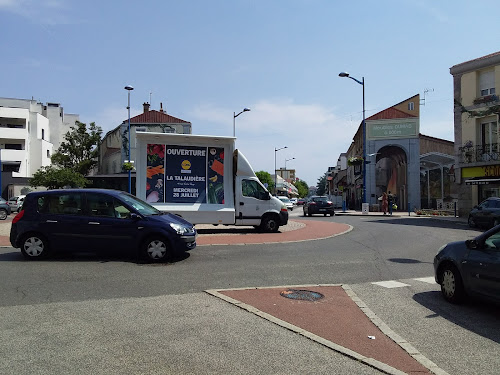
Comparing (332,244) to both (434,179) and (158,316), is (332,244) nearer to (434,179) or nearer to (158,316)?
(158,316)

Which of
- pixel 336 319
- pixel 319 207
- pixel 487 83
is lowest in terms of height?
pixel 336 319

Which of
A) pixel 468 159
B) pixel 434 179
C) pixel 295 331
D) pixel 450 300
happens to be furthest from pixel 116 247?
pixel 434 179

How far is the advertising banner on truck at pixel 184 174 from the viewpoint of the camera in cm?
1493

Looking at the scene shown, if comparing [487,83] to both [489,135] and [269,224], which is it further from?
[269,224]

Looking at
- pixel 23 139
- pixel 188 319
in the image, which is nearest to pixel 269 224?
pixel 188 319

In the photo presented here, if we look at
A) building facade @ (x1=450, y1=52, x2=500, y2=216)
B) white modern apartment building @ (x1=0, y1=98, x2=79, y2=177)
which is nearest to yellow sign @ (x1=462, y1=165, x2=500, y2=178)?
building facade @ (x1=450, y1=52, x2=500, y2=216)

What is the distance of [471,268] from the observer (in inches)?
238

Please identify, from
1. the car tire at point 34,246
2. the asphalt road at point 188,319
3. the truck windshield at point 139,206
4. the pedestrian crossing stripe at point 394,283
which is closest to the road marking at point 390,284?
the pedestrian crossing stripe at point 394,283

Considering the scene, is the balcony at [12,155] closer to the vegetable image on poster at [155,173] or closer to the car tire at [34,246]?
the vegetable image on poster at [155,173]

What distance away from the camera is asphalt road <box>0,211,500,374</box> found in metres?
4.05

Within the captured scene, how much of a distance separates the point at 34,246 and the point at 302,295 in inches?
248

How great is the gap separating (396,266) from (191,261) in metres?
4.63

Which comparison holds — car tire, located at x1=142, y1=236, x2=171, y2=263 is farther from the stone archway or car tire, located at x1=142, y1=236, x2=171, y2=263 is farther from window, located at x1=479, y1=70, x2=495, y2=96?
the stone archway

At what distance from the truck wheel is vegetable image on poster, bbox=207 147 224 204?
210cm
